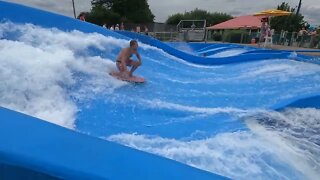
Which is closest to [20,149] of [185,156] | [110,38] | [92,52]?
[185,156]

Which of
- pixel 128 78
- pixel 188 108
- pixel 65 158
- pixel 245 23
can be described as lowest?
pixel 245 23

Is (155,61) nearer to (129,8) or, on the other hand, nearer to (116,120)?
(116,120)

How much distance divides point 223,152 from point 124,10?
171ft

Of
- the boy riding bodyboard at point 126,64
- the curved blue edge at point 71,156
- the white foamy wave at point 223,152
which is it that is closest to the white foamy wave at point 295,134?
the white foamy wave at point 223,152

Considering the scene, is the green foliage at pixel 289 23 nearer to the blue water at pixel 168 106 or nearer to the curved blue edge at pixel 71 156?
the blue water at pixel 168 106

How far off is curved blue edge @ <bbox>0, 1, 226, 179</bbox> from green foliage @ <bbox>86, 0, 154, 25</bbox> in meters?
48.1

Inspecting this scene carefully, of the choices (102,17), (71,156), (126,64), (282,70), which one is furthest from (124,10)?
(71,156)

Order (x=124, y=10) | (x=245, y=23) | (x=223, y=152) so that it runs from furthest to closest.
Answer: (x=124, y=10), (x=245, y=23), (x=223, y=152)

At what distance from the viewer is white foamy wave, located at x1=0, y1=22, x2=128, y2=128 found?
433 cm

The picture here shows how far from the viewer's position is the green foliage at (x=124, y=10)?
161ft

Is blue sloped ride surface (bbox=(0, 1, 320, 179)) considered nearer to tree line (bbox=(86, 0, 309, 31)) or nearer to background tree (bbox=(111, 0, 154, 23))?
tree line (bbox=(86, 0, 309, 31))

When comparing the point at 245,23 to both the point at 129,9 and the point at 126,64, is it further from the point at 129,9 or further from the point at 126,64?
the point at 126,64

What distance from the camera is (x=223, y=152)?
11.1ft

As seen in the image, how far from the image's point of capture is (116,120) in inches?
171
